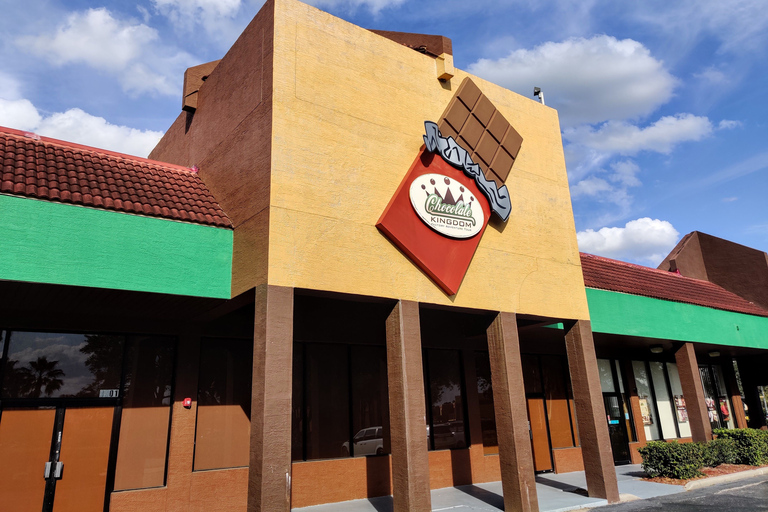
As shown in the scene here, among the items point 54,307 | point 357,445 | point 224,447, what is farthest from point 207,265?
point 357,445

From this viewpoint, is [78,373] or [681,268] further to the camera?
[681,268]

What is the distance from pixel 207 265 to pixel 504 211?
23.1 ft

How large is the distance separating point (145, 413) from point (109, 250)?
4.28 m

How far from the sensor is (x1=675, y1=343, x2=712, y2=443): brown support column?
1709cm

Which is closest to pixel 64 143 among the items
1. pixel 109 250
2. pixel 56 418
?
pixel 109 250

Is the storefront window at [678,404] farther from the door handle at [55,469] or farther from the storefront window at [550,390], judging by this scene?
the door handle at [55,469]

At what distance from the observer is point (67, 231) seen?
8.87m

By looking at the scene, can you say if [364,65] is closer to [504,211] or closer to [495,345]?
[504,211]

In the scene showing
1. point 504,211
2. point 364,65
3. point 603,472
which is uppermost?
point 364,65

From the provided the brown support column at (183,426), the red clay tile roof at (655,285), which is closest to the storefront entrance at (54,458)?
the brown support column at (183,426)

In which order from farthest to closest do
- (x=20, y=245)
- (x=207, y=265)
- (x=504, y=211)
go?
(x=504, y=211) → (x=207, y=265) → (x=20, y=245)

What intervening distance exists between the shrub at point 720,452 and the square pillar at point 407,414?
1062 centimetres

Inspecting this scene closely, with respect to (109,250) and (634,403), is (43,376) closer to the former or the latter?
(109,250)

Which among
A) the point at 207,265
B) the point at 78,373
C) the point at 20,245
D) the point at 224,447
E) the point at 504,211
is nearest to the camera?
the point at 20,245
